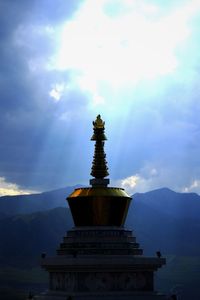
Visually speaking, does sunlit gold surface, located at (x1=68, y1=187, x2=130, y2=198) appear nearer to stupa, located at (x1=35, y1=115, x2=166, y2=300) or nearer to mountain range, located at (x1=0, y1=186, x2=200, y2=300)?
stupa, located at (x1=35, y1=115, x2=166, y2=300)

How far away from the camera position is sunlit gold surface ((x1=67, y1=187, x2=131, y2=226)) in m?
28.7

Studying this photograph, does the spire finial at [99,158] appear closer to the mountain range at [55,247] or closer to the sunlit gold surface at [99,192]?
the sunlit gold surface at [99,192]

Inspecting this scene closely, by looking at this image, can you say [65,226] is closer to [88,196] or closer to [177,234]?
[177,234]

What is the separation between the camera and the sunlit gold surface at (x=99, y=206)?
94.2ft

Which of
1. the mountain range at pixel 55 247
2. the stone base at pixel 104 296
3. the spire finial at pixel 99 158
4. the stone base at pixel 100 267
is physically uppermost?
the mountain range at pixel 55 247

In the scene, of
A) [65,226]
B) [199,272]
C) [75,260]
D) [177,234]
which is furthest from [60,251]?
[177,234]

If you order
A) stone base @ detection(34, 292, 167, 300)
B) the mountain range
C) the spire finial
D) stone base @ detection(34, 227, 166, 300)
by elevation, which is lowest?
stone base @ detection(34, 292, 167, 300)

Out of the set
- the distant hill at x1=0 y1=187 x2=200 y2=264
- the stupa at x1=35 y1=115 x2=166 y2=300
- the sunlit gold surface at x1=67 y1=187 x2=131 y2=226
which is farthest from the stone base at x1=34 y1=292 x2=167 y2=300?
the distant hill at x1=0 y1=187 x2=200 y2=264

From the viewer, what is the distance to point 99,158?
97.9 feet

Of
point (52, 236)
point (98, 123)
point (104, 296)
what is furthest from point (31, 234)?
point (104, 296)

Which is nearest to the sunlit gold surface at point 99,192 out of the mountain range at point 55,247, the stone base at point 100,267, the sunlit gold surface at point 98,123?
the stone base at point 100,267

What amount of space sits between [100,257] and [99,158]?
14.2 feet

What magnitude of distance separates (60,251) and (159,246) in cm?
15854

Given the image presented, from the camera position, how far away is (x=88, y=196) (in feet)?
94.2
